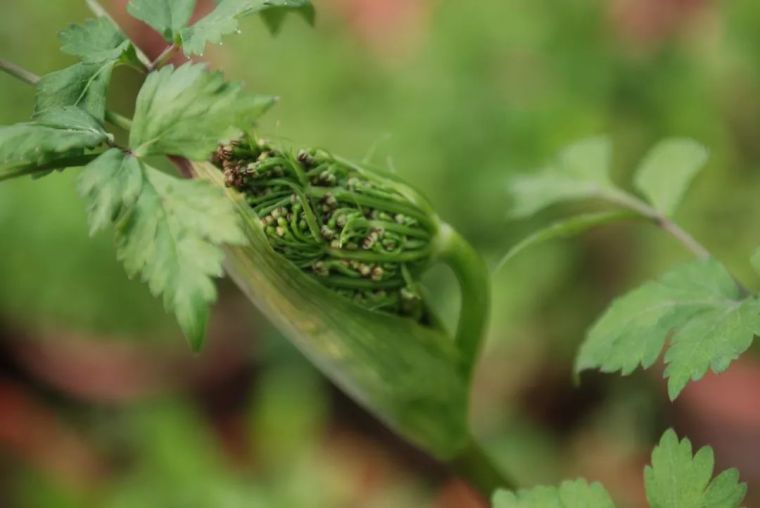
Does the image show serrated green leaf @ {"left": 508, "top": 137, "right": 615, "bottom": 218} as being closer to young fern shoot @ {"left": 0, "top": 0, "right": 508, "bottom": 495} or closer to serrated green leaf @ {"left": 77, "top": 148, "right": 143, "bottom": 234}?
young fern shoot @ {"left": 0, "top": 0, "right": 508, "bottom": 495}

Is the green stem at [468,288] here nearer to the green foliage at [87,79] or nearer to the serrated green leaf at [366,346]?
the serrated green leaf at [366,346]

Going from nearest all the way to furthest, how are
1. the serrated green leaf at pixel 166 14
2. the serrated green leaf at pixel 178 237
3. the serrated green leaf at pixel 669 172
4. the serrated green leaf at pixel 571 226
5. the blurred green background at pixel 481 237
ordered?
1. the serrated green leaf at pixel 178 237
2. the serrated green leaf at pixel 166 14
3. the serrated green leaf at pixel 571 226
4. the serrated green leaf at pixel 669 172
5. the blurred green background at pixel 481 237

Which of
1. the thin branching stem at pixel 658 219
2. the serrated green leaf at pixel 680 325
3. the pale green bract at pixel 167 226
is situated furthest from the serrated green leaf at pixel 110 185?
the thin branching stem at pixel 658 219

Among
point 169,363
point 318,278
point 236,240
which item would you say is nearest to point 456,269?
point 318,278

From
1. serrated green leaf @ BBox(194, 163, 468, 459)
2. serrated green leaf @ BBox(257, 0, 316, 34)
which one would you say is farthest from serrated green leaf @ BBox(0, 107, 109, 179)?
serrated green leaf @ BBox(257, 0, 316, 34)

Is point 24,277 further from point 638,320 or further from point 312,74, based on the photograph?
point 638,320

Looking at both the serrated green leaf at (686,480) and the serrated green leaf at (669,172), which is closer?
the serrated green leaf at (686,480)
